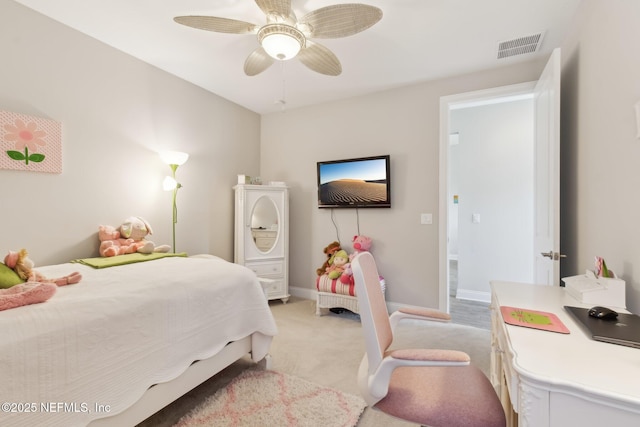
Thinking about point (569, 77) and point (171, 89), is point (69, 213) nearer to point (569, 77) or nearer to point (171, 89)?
point (171, 89)

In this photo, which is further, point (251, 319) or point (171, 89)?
point (171, 89)

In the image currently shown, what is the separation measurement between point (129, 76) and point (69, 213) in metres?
1.29

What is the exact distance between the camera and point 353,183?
10.8 feet

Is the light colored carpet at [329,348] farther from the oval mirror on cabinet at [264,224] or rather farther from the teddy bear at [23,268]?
the teddy bear at [23,268]

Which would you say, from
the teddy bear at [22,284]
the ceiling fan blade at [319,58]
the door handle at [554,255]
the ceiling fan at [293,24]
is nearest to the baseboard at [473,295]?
the door handle at [554,255]

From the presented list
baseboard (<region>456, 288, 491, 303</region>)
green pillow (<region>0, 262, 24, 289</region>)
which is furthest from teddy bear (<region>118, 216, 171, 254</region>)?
baseboard (<region>456, 288, 491, 303</region>)

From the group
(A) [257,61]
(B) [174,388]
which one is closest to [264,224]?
(A) [257,61]

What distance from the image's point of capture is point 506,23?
2.03 metres

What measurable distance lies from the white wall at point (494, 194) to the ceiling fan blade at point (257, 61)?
254 centimetres

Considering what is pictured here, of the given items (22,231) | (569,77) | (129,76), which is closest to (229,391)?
(22,231)

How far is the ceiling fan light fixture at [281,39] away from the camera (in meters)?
1.68

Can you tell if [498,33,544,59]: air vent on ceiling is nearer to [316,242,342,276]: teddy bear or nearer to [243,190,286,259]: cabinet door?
[316,242,342,276]: teddy bear

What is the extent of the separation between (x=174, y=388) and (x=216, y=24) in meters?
2.04

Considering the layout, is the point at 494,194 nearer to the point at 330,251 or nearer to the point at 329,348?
the point at 330,251
